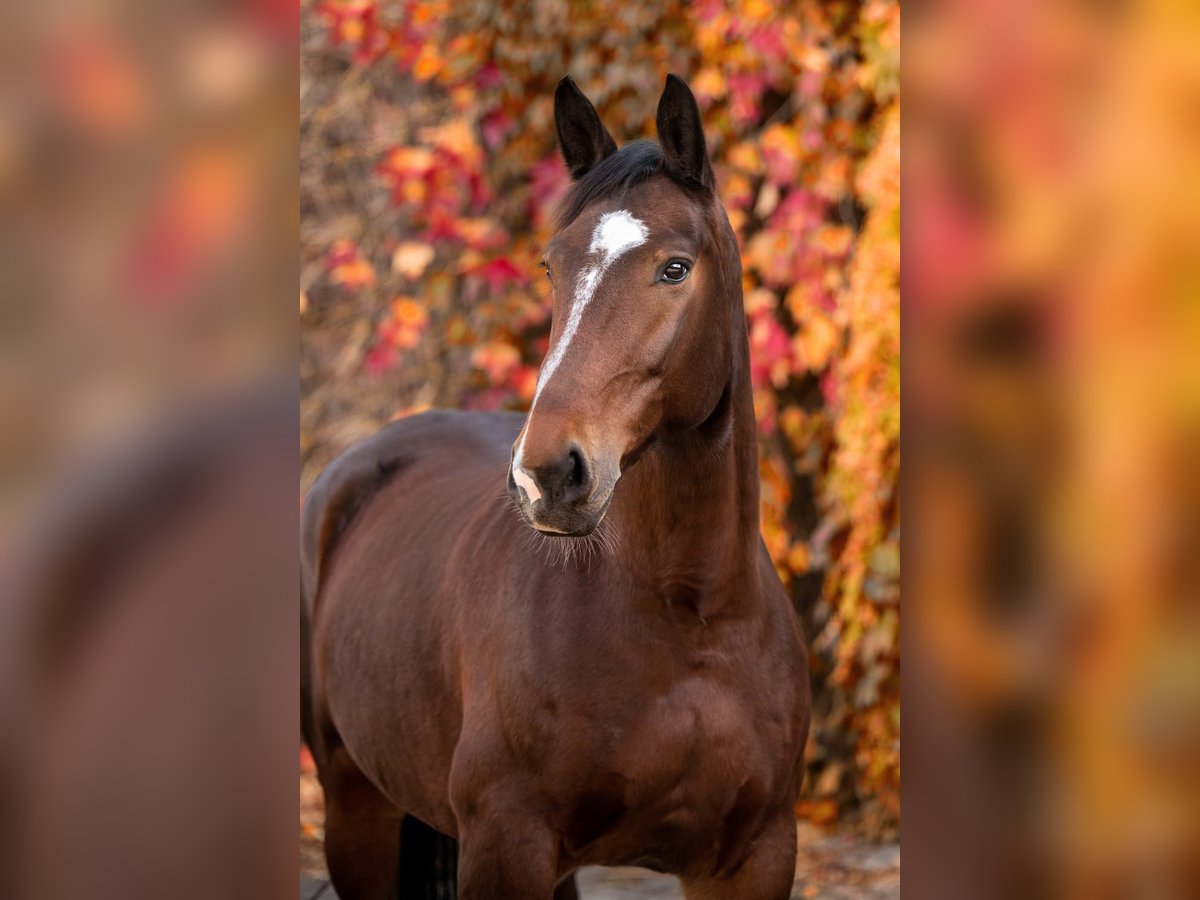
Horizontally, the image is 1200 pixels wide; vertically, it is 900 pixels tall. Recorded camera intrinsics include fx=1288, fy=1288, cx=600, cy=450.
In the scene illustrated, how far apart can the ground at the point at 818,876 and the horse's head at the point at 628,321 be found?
8.69 ft

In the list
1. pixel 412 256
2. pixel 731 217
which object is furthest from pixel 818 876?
pixel 412 256

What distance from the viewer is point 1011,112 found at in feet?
2.30

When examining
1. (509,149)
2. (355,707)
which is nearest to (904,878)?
(355,707)

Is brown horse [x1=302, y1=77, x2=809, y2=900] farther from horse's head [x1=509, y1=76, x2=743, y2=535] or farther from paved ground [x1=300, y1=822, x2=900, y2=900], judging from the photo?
paved ground [x1=300, y1=822, x2=900, y2=900]

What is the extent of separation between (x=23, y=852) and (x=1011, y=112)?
0.65 meters

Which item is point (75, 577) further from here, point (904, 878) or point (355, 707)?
point (355, 707)

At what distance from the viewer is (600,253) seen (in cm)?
216

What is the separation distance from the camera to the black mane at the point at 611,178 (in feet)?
7.50

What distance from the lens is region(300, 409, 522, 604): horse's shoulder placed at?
13.0ft

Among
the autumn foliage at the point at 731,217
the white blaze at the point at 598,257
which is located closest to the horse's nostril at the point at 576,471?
the white blaze at the point at 598,257

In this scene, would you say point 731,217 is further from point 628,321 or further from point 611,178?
point 628,321

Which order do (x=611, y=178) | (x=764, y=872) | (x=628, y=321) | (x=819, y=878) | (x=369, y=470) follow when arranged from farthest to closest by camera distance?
(x=819, y=878), (x=369, y=470), (x=764, y=872), (x=611, y=178), (x=628, y=321)

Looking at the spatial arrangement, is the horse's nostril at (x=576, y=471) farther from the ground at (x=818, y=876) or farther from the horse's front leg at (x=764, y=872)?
the ground at (x=818, y=876)

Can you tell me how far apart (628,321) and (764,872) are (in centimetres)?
117
